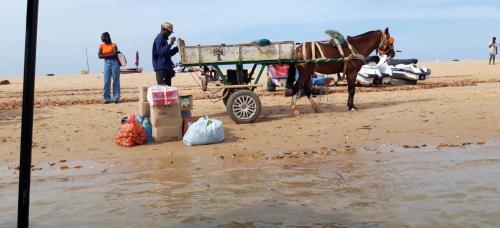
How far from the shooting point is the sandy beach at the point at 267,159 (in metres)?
4.62

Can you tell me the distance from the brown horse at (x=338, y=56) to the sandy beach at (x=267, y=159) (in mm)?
625

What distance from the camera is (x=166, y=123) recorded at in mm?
8516

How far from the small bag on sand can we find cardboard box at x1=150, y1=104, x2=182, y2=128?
268mm

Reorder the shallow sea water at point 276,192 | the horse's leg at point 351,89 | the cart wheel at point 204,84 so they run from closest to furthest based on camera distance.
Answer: the shallow sea water at point 276,192
the cart wheel at point 204,84
the horse's leg at point 351,89

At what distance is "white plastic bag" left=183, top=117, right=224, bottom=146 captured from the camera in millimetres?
8062

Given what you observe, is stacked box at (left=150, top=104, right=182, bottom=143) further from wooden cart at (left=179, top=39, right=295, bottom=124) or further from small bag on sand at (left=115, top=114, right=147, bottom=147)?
wooden cart at (left=179, top=39, right=295, bottom=124)

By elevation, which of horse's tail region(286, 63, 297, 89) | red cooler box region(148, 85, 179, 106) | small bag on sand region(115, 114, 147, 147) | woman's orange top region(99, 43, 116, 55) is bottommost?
small bag on sand region(115, 114, 147, 147)

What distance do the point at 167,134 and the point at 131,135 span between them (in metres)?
0.60

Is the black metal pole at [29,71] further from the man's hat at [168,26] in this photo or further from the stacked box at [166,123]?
the man's hat at [168,26]

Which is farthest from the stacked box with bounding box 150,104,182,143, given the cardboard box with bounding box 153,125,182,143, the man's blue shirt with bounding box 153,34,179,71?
the man's blue shirt with bounding box 153,34,179,71

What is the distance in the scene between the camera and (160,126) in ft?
27.8

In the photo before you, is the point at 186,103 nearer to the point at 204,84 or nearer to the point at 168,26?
the point at 204,84

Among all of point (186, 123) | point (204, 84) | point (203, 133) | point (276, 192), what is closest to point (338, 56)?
point (204, 84)

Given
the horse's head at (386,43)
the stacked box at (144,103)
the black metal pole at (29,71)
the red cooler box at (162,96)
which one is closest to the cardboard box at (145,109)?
the stacked box at (144,103)
